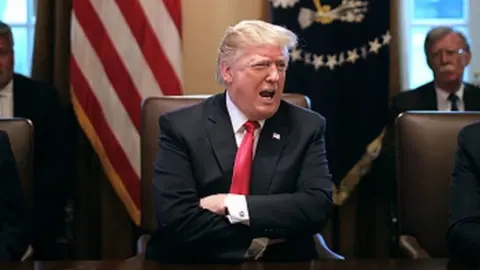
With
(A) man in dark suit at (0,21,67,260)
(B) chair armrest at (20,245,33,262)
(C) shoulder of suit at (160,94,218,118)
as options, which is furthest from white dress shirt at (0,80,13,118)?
(C) shoulder of suit at (160,94,218,118)

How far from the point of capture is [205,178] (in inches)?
88.7

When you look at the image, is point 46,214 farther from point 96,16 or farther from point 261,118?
point 261,118

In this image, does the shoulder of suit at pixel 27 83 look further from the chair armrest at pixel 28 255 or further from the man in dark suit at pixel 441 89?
the man in dark suit at pixel 441 89

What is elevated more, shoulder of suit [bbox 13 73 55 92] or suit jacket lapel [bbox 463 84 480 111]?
shoulder of suit [bbox 13 73 55 92]

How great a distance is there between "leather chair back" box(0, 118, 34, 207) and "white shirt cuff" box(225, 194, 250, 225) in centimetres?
81

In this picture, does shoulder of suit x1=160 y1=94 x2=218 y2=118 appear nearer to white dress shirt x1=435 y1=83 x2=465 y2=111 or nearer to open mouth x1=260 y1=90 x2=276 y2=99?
open mouth x1=260 y1=90 x2=276 y2=99

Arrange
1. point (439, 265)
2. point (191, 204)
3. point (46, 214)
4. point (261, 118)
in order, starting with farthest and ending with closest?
point (46, 214)
point (261, 118)
point (191, 204)
point (439, 265)

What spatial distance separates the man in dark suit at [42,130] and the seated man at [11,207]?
2.91 ft

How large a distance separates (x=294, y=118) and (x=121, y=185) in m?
1.30

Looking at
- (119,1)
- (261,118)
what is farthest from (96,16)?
(261,118)

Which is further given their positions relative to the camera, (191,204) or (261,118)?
(261,118)

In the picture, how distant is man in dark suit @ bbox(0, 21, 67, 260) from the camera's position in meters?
3.25

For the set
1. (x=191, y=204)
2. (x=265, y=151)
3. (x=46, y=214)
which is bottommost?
(x=46, y=214)

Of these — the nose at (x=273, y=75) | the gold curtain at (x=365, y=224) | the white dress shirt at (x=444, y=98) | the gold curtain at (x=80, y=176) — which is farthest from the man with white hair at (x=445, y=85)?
the gold curtain at (x=80, y=176)
